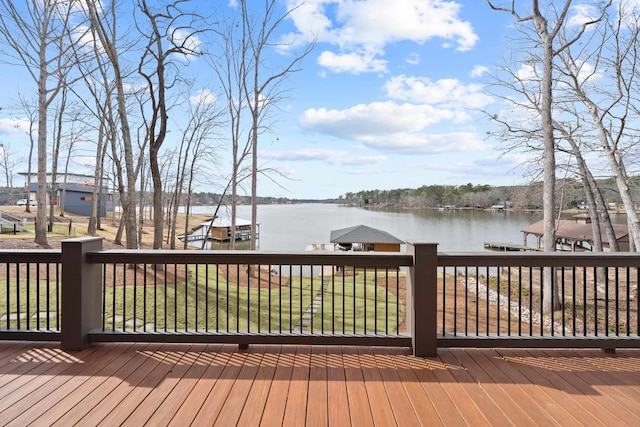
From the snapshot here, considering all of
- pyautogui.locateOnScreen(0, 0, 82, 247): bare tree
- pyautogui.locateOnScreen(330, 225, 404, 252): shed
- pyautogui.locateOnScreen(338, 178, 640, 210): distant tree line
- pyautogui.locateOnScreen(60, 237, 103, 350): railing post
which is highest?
pyautogui.locateOnScreen(0, 0, 82, 247): bare tree

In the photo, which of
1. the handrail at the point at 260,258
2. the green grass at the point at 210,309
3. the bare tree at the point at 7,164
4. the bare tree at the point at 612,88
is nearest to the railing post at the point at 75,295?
the handrail at the point at 260,258

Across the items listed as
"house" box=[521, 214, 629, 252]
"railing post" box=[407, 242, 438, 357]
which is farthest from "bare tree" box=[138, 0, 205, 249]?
"house" box=[521, 214, 629, 252]

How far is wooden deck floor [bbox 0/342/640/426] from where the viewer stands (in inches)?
84.0

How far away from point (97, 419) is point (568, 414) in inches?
107

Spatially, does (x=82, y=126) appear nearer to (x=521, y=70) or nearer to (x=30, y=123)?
(x=30, y=123)

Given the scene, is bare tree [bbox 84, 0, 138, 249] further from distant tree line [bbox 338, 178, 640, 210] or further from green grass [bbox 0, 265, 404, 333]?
distant tree line [bbox 338, 178, 640, 210]

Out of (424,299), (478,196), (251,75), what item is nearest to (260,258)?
(424,299)

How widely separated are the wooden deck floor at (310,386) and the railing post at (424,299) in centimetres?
13

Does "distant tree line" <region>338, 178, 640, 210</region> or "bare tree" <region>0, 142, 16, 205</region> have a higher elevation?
"bare tree" <region>0, 142, 16, 205</region>

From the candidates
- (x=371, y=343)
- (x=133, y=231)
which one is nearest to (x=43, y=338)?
(x=371, y=343)

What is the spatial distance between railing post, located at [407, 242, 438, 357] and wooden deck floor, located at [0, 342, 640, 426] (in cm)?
13

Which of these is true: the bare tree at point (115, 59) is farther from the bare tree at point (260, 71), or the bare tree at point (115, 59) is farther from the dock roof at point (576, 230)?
the dock roof at point (576, 230)

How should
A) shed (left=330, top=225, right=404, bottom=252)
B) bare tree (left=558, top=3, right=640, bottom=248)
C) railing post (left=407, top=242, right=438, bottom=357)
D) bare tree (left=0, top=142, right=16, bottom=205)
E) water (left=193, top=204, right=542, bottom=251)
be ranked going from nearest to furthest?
railing post (left=407, top=242, right=438, bottom=357) < bare tree (left=558, top=3, right=640, bottom=248) < shed (left=330, top=225, right=404, bottom=252) < water (left=193, top=204, right=542, bottom=251) < bare tree (left=0, top=142, right=16, bottom=205)

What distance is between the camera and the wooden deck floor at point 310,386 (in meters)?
2.13
